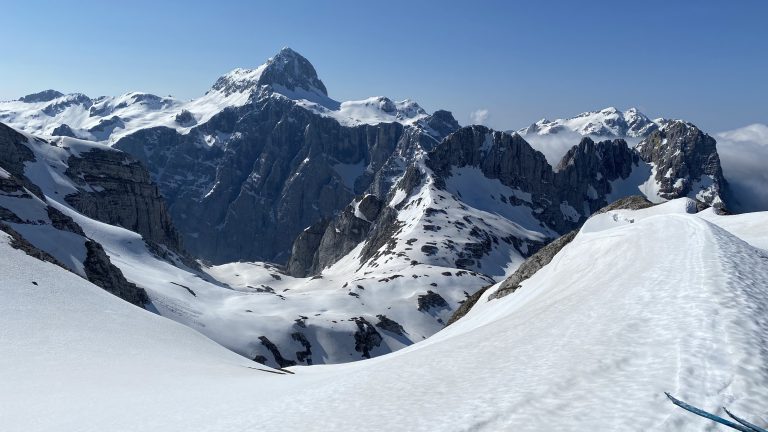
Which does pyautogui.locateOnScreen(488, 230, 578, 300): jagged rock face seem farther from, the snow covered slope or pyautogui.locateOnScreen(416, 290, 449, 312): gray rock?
pyautogui.locateOnScreen(416, 290, 449, 312): gray rock

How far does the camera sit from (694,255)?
60.2 feet

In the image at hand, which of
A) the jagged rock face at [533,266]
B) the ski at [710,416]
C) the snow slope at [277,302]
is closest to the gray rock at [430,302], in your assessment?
the snow slope at [277,302]

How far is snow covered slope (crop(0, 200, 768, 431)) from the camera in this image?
335 inches

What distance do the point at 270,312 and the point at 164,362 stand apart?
87641mm

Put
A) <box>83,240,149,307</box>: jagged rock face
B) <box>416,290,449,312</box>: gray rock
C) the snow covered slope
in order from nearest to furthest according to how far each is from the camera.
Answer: the snow covered slope < <box>83,240,149,307</box>: jagged rock face < <box>416,290,449,312</box>: gray rock

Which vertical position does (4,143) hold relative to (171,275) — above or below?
above

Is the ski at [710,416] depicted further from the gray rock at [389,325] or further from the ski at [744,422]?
the gray rock at [389,325]

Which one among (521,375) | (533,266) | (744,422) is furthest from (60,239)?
(744,422)

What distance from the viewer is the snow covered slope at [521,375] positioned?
27.9 ft

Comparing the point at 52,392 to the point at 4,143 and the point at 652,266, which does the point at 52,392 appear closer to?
the point at 652,266

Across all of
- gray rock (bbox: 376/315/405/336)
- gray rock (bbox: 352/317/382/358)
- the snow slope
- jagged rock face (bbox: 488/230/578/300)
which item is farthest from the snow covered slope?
gray rock (bbox: 376/315/405/336)

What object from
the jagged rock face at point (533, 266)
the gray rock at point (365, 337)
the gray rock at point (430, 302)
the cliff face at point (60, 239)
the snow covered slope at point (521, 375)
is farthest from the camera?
the gray rock at point (430, 302)

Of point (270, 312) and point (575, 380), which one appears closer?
point (575, 380)

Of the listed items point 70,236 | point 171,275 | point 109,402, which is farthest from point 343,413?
point 171,275
